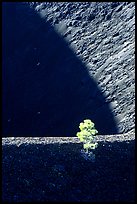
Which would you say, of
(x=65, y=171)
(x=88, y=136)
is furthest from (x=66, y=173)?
(x=88, y=136)

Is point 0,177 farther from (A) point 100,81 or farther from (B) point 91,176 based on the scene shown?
(A) point 100,81

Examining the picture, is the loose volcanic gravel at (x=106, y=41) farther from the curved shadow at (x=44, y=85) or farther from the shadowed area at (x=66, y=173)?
the shadowed area at (x=66, y=173)

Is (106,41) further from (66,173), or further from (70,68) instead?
(66,173)

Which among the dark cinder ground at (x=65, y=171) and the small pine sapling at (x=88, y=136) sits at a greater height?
the small pine sapling at (x=88, y=136)

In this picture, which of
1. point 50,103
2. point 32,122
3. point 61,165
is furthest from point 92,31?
point 61,165

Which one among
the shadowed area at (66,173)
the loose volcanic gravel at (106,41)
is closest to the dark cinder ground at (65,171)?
the shadowed area at (66,173)

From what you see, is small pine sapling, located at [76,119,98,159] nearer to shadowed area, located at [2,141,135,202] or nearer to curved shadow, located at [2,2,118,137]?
shadowed area, located at [2,141,135,202]
